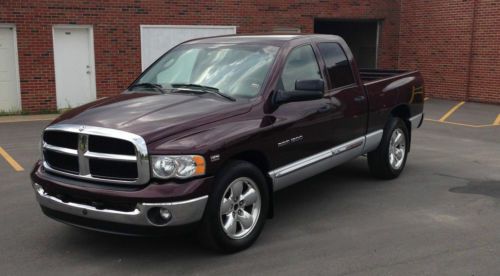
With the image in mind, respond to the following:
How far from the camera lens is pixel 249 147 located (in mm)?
4457

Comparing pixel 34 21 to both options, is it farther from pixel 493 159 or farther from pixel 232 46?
pixel 493 159

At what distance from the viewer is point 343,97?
5824mm

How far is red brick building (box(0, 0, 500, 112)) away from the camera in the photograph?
1355 cm

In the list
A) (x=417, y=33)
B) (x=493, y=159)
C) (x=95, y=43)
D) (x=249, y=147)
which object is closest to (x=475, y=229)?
(x=249, y=147)

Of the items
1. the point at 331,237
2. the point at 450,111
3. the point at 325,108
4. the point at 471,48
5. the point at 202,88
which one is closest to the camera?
the point at 331,237

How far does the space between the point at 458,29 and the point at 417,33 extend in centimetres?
174

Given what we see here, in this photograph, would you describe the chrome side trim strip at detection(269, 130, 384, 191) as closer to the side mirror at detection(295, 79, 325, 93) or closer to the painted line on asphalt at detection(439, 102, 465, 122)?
the side mirror at detection(295, 79, 325, 93)

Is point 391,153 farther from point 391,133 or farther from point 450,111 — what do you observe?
point 450,111

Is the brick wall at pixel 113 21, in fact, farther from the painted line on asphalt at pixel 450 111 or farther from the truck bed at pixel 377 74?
the truck bed at pixel 377 74

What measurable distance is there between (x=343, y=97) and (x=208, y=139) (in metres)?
2.20

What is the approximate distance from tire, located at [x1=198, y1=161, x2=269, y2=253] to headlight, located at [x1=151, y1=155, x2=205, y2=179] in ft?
0.92

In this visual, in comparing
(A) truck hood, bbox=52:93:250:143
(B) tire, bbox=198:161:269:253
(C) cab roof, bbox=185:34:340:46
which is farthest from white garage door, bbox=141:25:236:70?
(B) tire, bbox=198:161:269:253

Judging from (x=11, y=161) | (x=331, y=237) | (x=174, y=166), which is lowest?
(x=11, y=161)

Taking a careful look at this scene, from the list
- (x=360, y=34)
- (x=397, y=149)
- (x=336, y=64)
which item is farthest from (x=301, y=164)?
(x=360, y=34)
